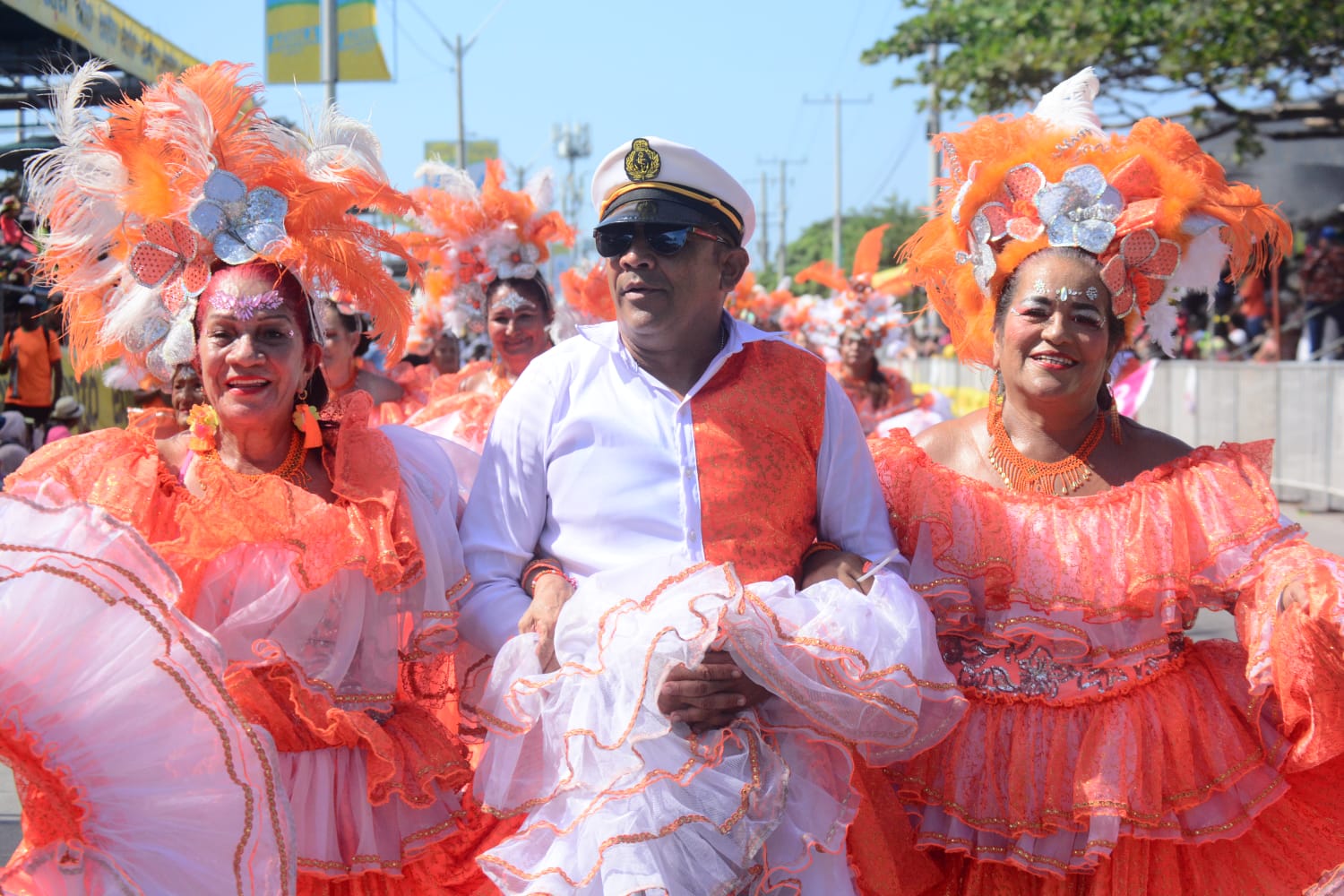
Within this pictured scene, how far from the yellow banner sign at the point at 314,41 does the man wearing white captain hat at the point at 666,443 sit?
40.7ft

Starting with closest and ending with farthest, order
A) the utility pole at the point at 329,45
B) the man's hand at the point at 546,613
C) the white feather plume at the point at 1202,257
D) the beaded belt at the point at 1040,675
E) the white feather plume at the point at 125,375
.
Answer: the man's hand at the point at 546,613 < the beaded belt at the point at 1040,675 < the white feather plume at the point at 125,375 < the white feather plume at the point at 1202,257 < the utility pole at the point at 329,45

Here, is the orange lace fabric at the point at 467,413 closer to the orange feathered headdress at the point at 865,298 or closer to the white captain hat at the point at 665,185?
the white captain hat at the point at 665,185

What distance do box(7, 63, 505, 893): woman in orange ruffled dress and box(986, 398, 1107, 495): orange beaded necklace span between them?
1.54 metres

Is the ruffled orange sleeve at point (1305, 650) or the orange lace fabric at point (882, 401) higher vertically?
the orange lace fabric at point (882, 401)

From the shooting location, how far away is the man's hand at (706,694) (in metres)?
2.95

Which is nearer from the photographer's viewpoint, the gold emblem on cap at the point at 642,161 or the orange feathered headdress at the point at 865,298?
the gold emblem on cap at the point at 642,161

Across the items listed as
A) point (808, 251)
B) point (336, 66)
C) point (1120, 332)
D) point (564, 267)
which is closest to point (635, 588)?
point (1120, 332)

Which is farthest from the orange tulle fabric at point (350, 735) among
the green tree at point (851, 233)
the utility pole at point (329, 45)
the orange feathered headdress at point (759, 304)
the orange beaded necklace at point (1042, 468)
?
the green tree at point (851, 233)

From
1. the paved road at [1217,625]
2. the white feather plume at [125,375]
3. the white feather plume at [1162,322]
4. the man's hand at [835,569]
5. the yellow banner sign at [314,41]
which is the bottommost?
the paved road at [1217,625]

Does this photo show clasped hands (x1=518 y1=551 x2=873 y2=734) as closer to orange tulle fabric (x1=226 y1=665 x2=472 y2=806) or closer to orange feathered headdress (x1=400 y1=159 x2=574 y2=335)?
orange tulle fabric (x1=226 y1=665 x2=472 y2=806)

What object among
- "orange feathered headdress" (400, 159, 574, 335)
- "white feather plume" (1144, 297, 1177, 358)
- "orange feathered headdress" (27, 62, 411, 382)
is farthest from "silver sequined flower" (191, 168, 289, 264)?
"orange feathered headdress" (400, 159, 574, 335)

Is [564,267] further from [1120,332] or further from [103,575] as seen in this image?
[103,575]

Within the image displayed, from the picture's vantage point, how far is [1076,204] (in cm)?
374

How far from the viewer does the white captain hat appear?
3344 mm
